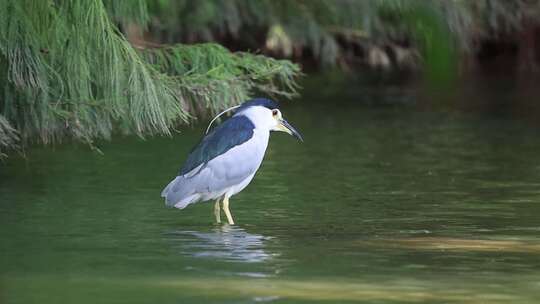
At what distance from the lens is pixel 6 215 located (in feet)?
31.3

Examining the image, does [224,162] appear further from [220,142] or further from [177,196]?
[177,196]

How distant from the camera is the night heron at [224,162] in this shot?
367 inches

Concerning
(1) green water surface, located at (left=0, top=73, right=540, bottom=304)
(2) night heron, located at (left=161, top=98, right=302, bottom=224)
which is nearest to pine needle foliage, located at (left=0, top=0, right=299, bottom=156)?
(2) night heron, located at (left=161, top=98, right=302, bottom=224)

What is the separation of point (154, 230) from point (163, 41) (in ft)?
36.2

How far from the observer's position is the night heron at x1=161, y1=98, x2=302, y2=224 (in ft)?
30.6

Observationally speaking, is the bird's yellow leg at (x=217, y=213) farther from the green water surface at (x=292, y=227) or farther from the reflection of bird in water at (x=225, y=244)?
the reflection of bird in water at (x=225, y=244)

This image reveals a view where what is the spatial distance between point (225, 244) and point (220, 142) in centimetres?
116

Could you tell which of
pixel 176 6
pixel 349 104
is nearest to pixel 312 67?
pixel 349 104

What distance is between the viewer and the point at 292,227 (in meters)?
9.13

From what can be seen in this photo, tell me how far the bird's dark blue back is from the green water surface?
0.43 meters

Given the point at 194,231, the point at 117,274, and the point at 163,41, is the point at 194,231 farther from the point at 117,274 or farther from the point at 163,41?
the point at 163,41

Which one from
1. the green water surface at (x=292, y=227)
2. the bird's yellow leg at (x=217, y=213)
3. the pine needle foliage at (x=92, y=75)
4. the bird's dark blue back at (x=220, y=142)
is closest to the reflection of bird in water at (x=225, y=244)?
the green water surface at (x=292, y=227)

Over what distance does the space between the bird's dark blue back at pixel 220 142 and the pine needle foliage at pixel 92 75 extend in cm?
32

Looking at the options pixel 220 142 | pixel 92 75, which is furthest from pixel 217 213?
A: pixel 92 75
